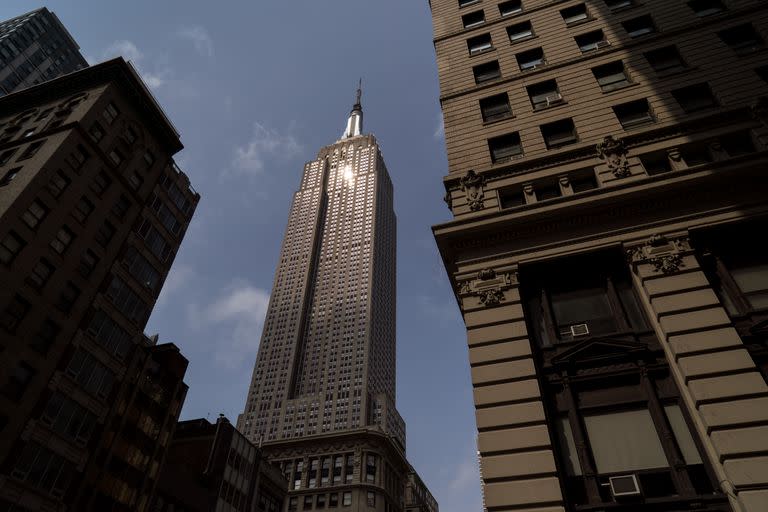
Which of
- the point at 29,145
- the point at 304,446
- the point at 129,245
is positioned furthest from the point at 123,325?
the point at 304,446

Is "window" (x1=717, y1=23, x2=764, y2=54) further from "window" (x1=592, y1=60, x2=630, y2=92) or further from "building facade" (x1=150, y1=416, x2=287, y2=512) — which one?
"building facade" (x1=150, y1=416, x2=287, y2=512)

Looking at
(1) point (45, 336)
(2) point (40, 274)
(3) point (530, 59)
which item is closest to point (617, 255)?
(3) point (530, 59)

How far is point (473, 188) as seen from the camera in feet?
68.9

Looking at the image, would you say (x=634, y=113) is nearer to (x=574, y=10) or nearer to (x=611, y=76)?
(x=611, y=76)

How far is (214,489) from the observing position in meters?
62.7

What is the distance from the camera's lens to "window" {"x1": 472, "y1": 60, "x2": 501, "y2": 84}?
26234 millimetres

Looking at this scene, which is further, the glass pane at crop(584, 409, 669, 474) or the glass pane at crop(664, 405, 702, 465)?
the glass pane at crop(584, 409, 669, 474)

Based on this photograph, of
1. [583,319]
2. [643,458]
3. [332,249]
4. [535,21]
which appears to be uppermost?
[332,249]

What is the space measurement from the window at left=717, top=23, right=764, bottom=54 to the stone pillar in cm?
1125

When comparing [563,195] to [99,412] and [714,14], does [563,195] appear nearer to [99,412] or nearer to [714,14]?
[714,14]

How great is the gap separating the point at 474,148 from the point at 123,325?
126 feet

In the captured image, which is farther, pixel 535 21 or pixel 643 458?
pixel 535 21

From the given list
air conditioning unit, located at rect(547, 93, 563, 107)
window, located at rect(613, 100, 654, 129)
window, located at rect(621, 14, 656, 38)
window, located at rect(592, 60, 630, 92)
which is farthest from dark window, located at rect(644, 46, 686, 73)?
air conditioning unit, located at rect(547, 93, 563, 107)

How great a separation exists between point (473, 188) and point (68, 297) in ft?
119
